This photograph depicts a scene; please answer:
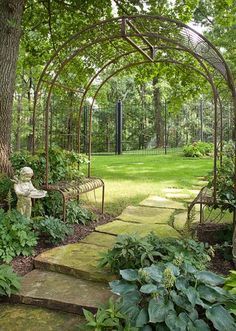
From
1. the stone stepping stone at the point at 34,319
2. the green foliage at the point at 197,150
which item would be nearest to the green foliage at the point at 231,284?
the stone stepping stone at the point at 34,319

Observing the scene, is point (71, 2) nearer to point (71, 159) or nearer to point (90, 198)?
point (71, 159)

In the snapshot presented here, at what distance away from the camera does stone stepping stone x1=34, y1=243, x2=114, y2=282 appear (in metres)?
3.01

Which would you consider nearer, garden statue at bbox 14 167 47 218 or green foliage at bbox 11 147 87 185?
garden statue at bbox 14 167 47 218

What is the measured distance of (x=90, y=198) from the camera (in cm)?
607

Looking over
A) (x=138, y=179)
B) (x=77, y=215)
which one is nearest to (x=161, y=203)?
(x=77, y=215)

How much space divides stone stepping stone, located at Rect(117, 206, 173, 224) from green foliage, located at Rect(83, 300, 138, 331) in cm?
235

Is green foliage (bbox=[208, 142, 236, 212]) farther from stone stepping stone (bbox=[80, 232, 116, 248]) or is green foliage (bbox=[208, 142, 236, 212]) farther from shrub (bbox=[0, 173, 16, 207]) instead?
shrub (bbox=[0, 173, 16, 207])

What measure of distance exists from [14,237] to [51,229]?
1.46 feet

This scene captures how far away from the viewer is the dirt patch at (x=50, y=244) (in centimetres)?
327

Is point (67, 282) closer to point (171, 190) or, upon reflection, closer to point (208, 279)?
point (208, 279)

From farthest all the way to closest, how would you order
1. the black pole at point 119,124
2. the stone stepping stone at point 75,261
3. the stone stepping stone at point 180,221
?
the black pole at point 119,124, the stone stepping stone at point 180,221, the stone stepping stone at point 75,261

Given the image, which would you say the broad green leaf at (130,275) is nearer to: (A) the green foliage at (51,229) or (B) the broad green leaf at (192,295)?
(B) the broad green leaf at (192,295)

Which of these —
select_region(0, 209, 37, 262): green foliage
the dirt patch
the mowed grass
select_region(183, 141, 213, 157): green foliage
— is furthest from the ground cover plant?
select_region(183, 141, 213, 157): green foliage

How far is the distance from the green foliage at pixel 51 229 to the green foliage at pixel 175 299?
1.45 metres
